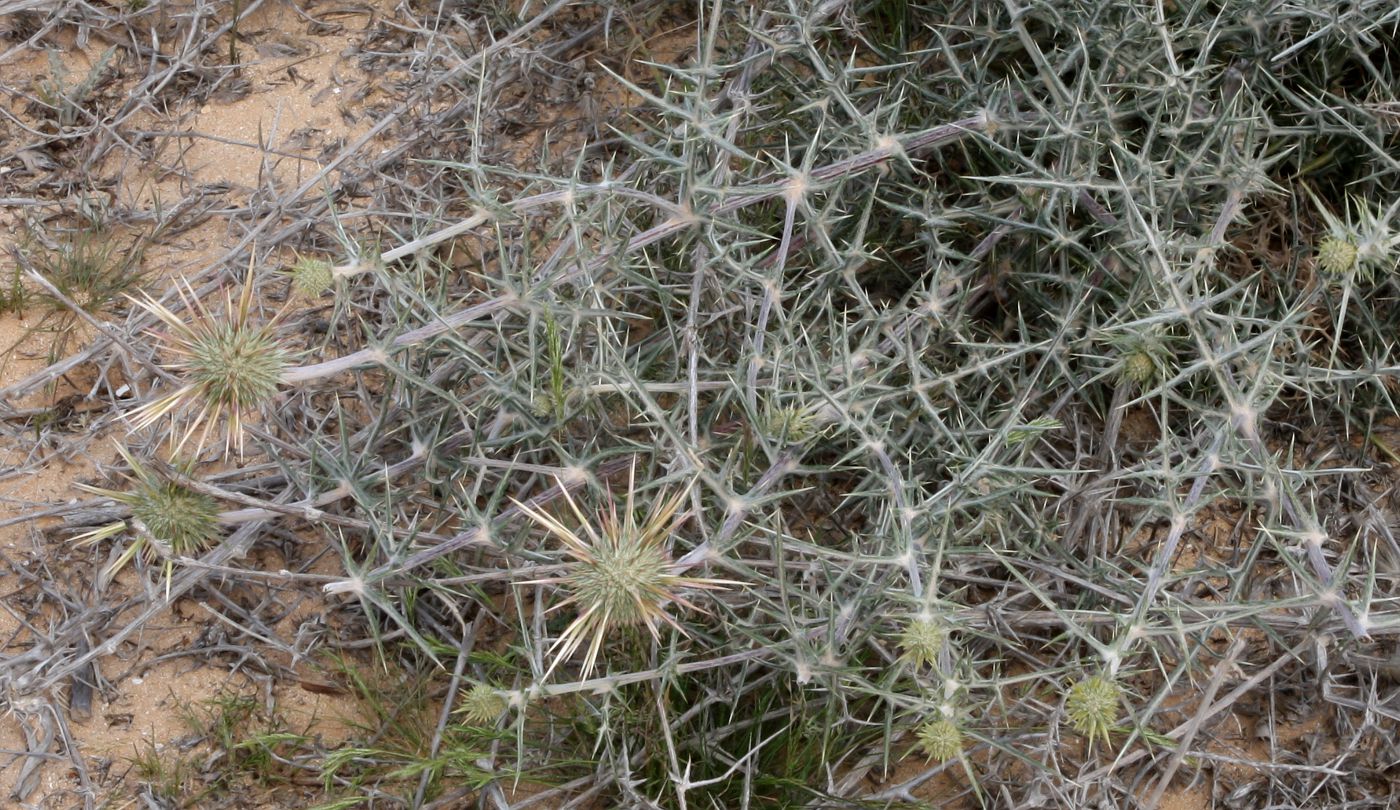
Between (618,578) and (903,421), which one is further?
(903,421)

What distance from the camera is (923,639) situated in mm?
1547

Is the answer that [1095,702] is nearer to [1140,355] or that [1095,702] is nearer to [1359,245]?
[1140,355]

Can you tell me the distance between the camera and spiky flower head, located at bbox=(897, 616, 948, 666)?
5.09 feet

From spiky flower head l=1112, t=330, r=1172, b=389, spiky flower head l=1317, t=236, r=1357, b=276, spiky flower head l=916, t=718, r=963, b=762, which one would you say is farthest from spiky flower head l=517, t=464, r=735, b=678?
spiky flower head l=1317, t=236, r=1357, b=276

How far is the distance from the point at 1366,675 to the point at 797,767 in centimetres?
106

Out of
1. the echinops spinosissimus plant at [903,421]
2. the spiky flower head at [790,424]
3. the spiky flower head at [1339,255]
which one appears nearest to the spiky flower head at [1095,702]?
the echinops spinosissimus plant at [903,421]

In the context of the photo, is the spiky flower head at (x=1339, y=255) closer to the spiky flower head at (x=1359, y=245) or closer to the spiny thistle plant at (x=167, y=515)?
the spiky flower head at (x=1359, y=245)

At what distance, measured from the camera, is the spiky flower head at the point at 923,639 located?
1.55 m

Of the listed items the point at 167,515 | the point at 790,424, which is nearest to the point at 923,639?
the point at 790,424

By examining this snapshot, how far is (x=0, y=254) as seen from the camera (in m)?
2.56

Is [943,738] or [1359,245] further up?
[1359,245]

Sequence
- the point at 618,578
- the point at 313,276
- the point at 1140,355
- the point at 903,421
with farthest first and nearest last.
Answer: the point at 903,421
the point at 1140,355
the point at 313,276
the point at 618,578

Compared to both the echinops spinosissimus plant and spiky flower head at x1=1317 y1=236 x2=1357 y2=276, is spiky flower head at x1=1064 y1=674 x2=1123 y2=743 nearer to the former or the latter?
the echinops spinosissimus plant

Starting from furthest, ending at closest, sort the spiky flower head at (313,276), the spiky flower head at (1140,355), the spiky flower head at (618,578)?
the spiky flower head at (1140,355), the spiky flower head at (313,276), the spiky flower head at (618,578)
